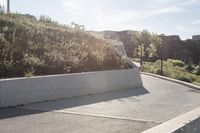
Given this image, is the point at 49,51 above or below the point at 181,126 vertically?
above

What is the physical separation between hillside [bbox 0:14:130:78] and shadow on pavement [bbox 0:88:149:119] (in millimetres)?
1623

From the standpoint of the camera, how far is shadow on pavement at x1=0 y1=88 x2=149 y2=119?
11606mm

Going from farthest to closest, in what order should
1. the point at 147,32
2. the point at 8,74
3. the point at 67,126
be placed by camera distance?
the point at 147,32
the point at 8,74
the point at 67,126

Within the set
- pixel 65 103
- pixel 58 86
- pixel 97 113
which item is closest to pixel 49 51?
pixel 58 86

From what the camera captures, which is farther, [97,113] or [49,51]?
[49,51]

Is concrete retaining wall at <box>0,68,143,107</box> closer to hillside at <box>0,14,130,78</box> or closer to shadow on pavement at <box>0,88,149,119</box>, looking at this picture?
shadow on pavement at <box>0,88,149,119</box>

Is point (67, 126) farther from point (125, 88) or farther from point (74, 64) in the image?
point (125, 88)

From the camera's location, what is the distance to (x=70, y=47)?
20422 mm

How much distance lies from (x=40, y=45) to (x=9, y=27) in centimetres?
168

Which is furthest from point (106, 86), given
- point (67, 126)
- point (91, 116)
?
Answer: point (67, 126)

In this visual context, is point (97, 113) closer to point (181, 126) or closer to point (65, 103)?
point (65, 103)

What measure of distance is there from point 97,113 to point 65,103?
202 centimetres

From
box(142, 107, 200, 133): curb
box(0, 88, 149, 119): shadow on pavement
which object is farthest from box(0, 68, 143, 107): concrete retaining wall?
box(142, 107, 200, 133): curb

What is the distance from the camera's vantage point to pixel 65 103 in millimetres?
13812
